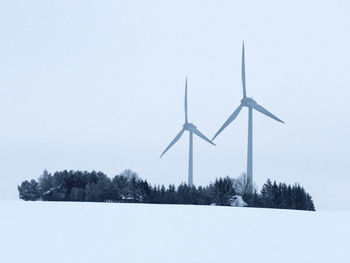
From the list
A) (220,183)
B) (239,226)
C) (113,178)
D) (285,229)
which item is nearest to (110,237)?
(239,226)

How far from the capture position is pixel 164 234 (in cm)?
3114

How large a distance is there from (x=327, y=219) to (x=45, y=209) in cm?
1829

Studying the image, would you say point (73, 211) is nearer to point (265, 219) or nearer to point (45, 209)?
point (45, 209)

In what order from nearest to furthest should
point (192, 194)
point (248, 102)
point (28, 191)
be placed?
point (248, 102), point (192, 194), point (28, 191)

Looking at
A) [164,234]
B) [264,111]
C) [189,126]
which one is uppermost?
[189,126]

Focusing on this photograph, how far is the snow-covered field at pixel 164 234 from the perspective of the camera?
26.4m

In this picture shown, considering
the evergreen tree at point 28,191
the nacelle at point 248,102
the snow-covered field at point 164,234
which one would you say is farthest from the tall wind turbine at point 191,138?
the snow-covered field at point 164,234

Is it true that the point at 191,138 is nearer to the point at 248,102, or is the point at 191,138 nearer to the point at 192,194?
the point at 192,194

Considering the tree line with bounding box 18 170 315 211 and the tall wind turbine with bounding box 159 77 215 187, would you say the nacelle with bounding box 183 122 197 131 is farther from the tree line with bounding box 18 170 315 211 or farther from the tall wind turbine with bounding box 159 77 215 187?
the tree line with bounding box 18 170 315 211

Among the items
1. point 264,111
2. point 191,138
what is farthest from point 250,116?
point 191,138

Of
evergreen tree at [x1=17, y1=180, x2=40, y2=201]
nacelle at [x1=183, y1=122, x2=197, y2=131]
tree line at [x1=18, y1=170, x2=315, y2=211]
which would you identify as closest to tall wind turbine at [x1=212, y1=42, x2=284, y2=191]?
tree line at [x1=18, y1=170, x2=315, y2=211]

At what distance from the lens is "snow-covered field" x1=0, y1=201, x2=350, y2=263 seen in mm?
26438

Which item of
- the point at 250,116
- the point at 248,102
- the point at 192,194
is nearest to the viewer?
the point at 250,116

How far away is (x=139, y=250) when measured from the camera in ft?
89.4
